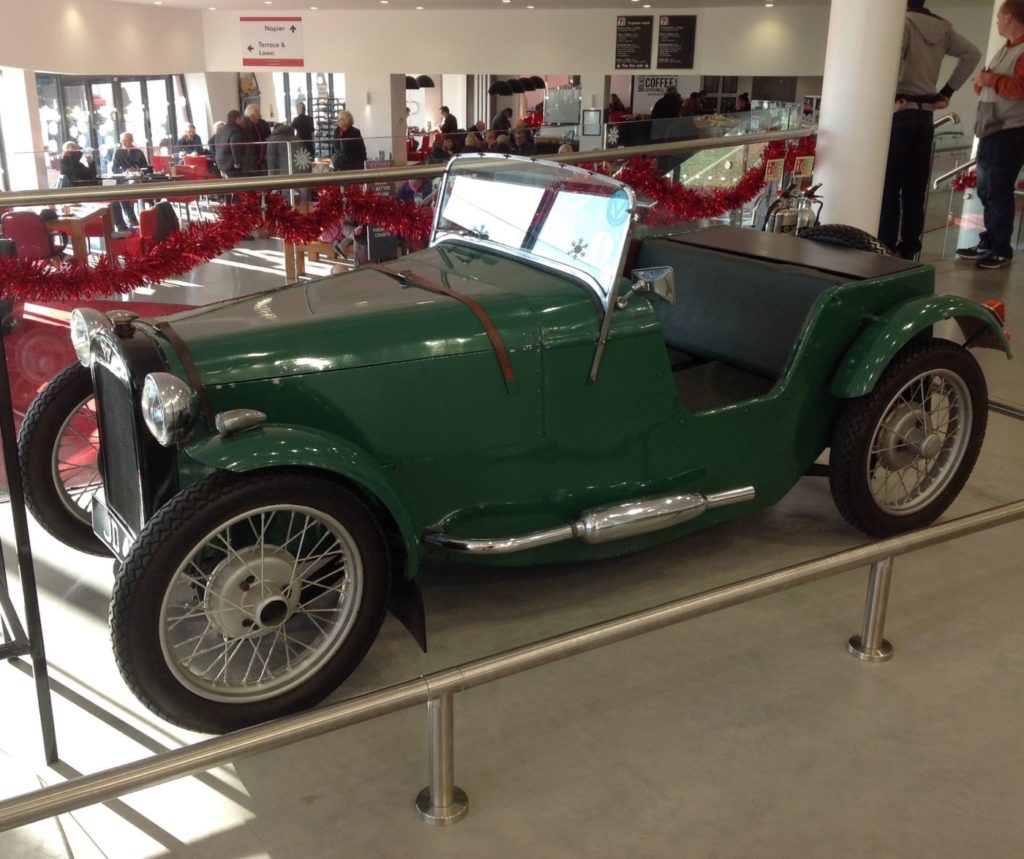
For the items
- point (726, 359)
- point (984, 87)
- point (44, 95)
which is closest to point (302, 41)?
point (44, 95)

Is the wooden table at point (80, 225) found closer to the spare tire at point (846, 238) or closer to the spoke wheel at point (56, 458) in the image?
the spoke wheel at point (56, 458)

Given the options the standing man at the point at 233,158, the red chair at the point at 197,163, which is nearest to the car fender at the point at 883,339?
the standing man at the point at 233,158

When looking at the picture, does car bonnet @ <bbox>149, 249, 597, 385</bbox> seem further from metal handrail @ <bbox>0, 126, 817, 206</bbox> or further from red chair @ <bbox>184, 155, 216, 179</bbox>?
red chair @ <bbox>184, 155, 216, 179</bbox>

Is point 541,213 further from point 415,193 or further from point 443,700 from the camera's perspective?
point 415,193

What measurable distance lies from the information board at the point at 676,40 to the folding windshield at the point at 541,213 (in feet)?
50.2

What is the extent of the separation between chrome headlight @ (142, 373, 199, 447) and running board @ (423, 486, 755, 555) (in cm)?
74

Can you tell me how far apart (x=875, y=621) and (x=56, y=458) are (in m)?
2.46

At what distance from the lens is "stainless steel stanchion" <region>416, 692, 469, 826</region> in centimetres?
211

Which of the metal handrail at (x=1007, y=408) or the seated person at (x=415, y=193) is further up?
the seated person at (x=415, y=193)

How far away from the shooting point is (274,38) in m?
19.8

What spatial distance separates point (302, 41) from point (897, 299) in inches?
732

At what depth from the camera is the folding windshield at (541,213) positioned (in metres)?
2.88

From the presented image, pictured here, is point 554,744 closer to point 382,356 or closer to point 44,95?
point 382,356

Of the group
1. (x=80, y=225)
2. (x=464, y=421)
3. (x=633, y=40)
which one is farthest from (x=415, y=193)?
(x=633, y=40)
